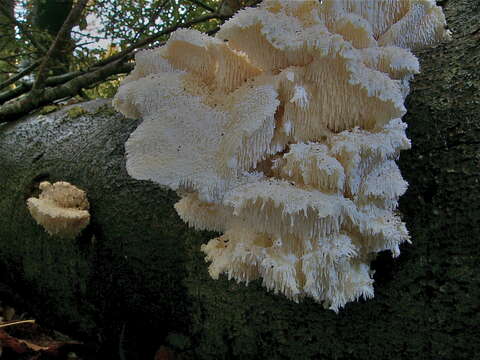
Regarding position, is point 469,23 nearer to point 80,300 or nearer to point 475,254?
point 475,254

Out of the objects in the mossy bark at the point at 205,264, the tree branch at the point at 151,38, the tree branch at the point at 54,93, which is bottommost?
the mossy bark at the point at 205,264

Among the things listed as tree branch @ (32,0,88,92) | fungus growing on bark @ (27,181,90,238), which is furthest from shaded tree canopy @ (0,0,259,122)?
fungus growing on bark @ (27,181,90,238)

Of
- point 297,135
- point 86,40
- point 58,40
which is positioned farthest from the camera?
point 86,40

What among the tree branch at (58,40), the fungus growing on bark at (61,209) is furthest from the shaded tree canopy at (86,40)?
the fungus growing on bark at (61,209)

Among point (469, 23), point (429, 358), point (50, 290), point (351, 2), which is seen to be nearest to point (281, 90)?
point (351, 2)

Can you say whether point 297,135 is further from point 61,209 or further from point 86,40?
point 86,40

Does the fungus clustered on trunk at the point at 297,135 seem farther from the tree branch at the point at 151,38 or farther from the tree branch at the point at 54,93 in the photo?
the tree branch at the point at 54,93

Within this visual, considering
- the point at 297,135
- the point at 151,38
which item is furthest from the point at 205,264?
the point at 151,38
